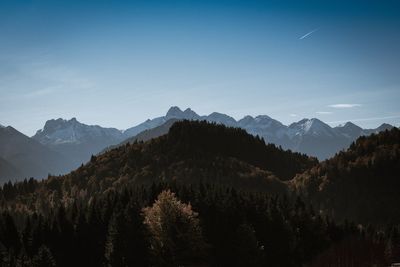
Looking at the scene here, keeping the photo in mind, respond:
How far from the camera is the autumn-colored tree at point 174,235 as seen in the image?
370 feet

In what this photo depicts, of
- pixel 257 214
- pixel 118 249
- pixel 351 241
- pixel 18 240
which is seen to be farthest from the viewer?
pixel 351 241

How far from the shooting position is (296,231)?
140 metres

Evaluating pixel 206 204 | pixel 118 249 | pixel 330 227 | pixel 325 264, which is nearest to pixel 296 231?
pixel 325 264

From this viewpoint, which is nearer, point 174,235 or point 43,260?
point 43,260

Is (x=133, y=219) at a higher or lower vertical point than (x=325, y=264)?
higher

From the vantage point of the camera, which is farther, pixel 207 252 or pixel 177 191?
pixel 177 191

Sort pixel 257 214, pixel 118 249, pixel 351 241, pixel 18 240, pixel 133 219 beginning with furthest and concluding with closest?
pixel 351 241 → pixel 257 214 → pixel 18 240 → pixel 133 219 → pixel 118 249

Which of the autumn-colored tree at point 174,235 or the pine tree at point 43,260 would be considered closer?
the pine tree at point 43,260

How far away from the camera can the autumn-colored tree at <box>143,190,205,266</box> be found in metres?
113

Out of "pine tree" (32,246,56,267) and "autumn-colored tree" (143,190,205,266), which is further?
"autumn-colored tree" (143,190,205,266)

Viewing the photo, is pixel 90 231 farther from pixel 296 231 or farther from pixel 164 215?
pixel 296 231

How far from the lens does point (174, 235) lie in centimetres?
11450

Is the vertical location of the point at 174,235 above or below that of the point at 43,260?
above

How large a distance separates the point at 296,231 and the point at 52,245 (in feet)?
208
